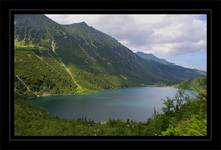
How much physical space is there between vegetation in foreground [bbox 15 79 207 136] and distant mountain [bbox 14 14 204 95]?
0.44 feet

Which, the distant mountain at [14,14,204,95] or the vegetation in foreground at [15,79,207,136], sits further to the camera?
the distant mountain at [14,14,204,95]

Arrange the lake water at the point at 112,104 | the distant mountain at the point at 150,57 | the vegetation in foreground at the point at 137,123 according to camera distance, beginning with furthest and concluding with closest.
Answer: the distant mountain at the point at 150,57
the lake water at the point at 112,104
the vegetation in foreground at the point at 137,123

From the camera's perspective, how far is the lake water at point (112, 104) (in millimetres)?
2252

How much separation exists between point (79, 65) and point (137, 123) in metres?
0.82

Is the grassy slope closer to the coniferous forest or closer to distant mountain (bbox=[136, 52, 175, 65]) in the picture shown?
the coniferous forest

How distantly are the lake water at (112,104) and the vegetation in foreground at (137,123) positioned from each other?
41 millimetres

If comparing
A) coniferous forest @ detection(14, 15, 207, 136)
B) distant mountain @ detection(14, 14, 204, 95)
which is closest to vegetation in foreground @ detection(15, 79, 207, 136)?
coniferous forest @ detection(14, 15, 207, 136)

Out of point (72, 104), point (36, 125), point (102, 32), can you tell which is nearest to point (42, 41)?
point (102, 32)

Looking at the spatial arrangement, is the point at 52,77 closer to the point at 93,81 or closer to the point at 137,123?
the point at 93,81

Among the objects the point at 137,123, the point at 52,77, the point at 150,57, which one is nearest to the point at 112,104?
the point at 137,123

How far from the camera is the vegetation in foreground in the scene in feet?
6.66

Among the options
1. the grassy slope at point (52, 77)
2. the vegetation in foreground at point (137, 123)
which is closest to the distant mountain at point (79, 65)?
the grassy slope at point (52, 77)

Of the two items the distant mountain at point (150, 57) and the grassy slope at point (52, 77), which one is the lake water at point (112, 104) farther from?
the distant mountain at point (150, 57)
